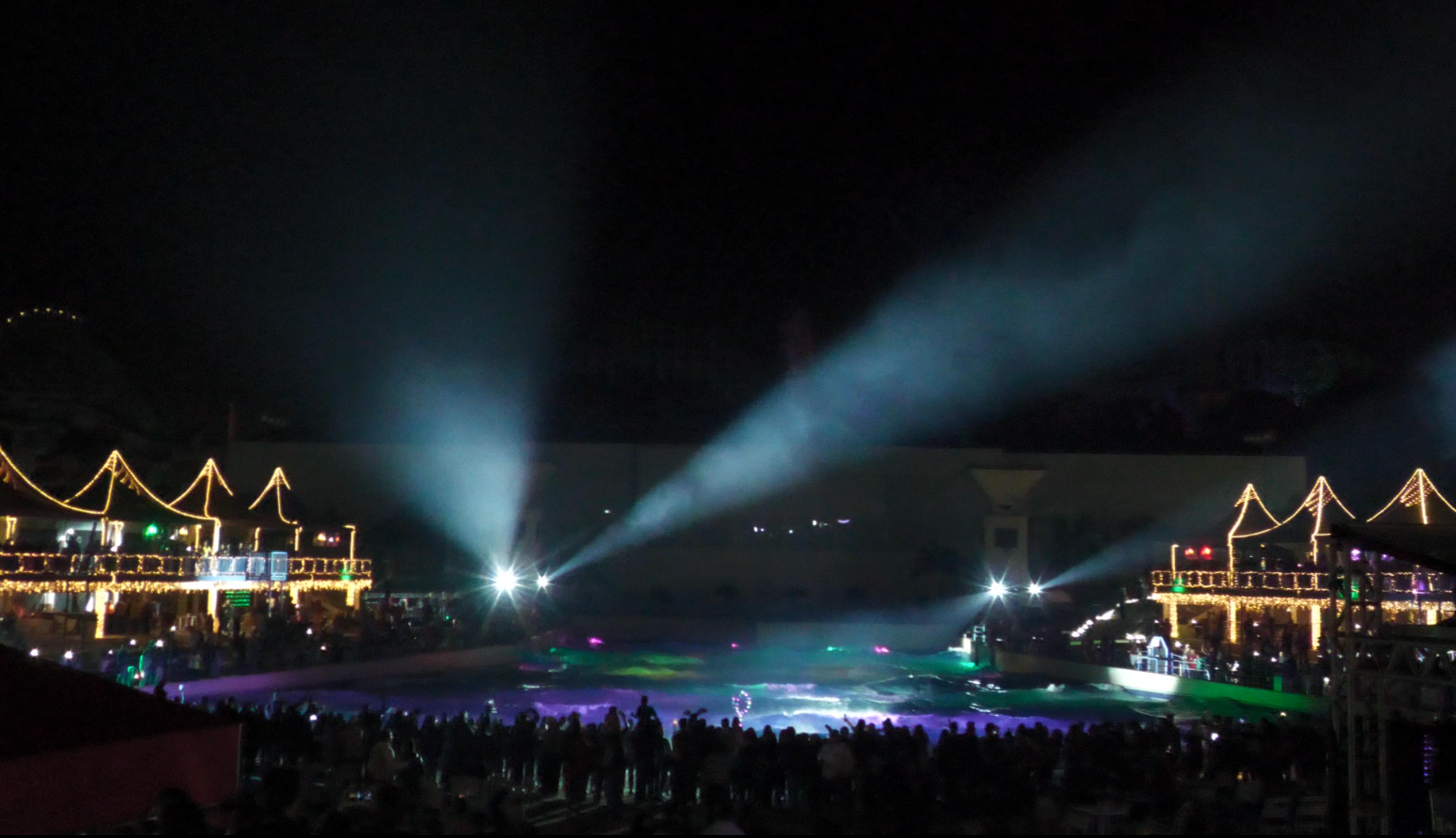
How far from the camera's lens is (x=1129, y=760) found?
9.82 m

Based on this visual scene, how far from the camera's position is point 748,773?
10047 millimetres

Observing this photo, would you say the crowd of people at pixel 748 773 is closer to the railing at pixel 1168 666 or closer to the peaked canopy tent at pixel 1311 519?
the railing at pixel 1168 666

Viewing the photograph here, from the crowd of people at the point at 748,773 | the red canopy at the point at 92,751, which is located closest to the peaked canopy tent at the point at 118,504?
the crowd of people at the point at 748,773

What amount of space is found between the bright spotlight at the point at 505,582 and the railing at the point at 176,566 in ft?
18.9

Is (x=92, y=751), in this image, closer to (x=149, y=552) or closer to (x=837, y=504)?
(x=149, y=552)

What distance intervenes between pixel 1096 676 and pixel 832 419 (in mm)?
23268

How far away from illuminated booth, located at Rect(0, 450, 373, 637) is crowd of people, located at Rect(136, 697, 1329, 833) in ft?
35.5

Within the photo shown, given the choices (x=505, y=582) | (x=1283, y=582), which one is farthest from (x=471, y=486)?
(x=1283, y=582)

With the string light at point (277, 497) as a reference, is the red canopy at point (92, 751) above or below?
below

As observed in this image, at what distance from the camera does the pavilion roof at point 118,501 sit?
22969 mm

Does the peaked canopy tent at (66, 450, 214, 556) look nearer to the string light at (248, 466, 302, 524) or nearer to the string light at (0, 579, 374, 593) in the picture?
the string light at (0, 579, 374, 593)

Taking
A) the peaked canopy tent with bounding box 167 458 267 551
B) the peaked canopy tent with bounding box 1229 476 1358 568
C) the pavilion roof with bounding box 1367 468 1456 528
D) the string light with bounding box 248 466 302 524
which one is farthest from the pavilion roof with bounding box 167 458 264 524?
the pavilion roof with bounding box 1367 468 1456 528

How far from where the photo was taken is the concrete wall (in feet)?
119

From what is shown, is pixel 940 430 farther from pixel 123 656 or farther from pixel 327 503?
pixel 123 656
